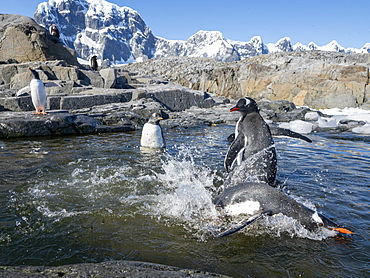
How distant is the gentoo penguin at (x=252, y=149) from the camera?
3965mm

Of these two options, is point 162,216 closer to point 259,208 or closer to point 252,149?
point 259,208

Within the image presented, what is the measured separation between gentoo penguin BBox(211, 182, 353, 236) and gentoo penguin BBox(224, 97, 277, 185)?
2.75 ft

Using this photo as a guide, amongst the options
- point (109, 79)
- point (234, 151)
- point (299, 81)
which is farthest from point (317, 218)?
point (299, 81)

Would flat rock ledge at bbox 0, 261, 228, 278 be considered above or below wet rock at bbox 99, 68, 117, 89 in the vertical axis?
below

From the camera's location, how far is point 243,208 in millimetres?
2949

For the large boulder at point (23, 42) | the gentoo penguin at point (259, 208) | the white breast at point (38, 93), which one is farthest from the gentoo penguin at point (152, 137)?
the large boulder at point (23, 42)

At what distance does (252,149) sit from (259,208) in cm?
139

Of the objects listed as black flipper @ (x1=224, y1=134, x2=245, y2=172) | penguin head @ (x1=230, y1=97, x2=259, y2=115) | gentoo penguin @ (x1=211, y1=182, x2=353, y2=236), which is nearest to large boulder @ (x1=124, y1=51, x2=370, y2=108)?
penguin head @ (x1=230, y1=97, x2=259, y2=115)

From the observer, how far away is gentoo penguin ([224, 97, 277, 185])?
3965 mm

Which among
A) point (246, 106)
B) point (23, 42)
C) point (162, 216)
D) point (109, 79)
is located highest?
point (23, 42)

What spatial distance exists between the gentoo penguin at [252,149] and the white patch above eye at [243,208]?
89 centimetres

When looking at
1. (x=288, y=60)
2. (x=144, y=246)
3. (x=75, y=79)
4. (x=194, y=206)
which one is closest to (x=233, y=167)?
(x=194, y=206)

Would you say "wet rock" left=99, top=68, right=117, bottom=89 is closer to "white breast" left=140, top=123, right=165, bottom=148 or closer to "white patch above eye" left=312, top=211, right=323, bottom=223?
"white breast" left=140, top=123, right=165, bottom=148

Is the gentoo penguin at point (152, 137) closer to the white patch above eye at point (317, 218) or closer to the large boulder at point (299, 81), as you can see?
the white patch above eye at point (317, 218)
